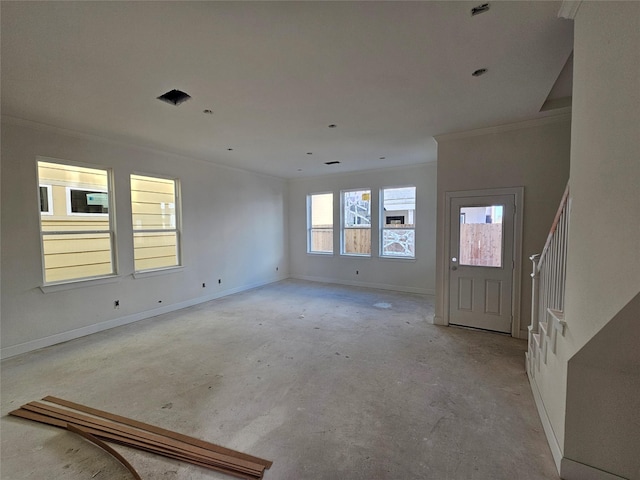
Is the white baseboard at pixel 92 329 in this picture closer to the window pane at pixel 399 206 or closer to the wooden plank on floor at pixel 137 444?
→ the wooden plank on floor at pixel 137 444

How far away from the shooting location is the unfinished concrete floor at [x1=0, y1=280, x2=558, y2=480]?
1747mm

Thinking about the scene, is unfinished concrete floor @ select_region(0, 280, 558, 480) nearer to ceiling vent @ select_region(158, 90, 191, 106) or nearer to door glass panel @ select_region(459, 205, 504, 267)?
door glass panel @ select_region(459, 205, 504, 267)

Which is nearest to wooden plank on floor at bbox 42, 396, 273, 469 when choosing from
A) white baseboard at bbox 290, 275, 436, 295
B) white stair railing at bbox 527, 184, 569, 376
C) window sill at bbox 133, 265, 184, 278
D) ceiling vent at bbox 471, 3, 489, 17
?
white stair railing at bbox 527, 184, 569, 376

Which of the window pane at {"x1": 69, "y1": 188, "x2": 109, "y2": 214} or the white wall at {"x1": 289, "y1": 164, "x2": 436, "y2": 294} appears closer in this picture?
the window pane at {"x1": 69, "y1": 188, "x2": 109, "y2": 214}

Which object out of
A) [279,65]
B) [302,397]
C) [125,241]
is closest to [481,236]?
[302,397]

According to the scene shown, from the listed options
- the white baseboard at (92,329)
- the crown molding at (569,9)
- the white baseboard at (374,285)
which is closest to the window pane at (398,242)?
the white baseboard at (374,285)

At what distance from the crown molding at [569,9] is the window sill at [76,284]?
220 inches

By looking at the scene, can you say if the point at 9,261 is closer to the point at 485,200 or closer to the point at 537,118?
the point at 485,200

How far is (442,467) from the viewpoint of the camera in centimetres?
171

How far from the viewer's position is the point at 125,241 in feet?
14.3

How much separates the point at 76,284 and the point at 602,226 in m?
5.37

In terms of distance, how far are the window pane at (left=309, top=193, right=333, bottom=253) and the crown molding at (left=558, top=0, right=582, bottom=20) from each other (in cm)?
572

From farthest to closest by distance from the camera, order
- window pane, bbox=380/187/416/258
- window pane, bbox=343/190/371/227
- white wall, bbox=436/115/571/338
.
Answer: window pane, bbox=343/190/371/227 < window pane, bbox=380/187/416/258 < white wall, bbox=436/115/571/338

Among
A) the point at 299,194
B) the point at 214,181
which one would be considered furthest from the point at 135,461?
the point at 299,194
